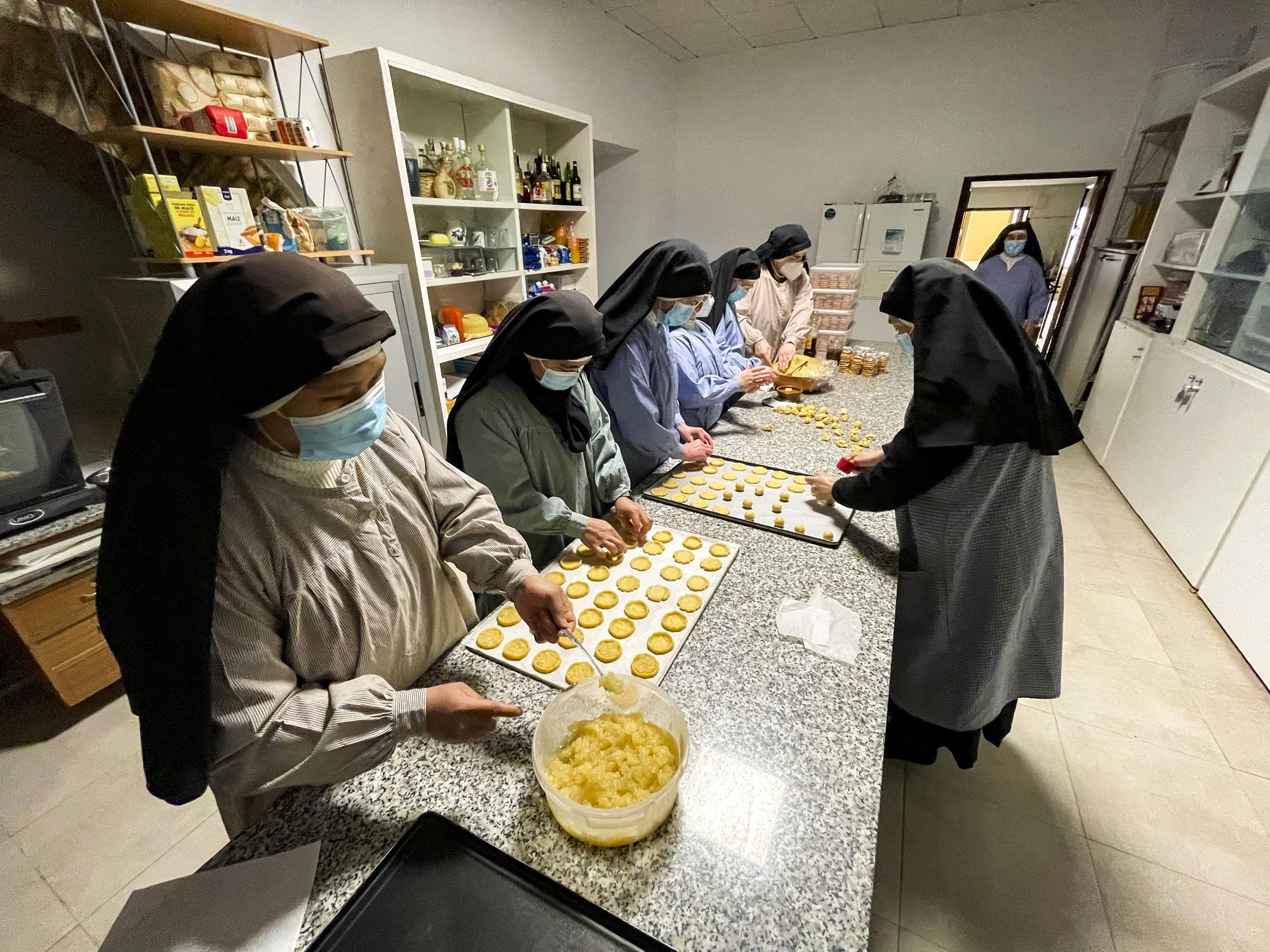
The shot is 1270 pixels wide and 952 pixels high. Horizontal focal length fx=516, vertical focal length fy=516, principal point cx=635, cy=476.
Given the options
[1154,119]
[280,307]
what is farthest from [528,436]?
[1154,119]

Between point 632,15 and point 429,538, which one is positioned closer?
point 429,538

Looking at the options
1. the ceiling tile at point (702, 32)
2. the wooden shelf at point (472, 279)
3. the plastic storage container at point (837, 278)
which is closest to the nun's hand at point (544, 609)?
the wooden shelf at point (472, 279)

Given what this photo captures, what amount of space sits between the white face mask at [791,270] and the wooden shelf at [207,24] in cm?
272

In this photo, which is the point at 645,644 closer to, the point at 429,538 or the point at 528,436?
the point at 429,538

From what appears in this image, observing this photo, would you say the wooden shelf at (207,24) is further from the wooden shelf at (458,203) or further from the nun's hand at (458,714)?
the nun's hand at (458,714)

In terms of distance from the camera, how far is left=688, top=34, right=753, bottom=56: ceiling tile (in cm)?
492

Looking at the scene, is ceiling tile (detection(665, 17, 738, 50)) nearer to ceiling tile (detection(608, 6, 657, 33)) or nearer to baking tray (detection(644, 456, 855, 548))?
ceiling tile (detection(608, 6, 657, 33))

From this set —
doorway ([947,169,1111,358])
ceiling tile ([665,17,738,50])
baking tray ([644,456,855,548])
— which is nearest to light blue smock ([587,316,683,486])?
baking tray ([644,456,855,548])

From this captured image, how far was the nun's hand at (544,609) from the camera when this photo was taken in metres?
A: 1.03

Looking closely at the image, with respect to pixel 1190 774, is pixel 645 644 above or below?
above

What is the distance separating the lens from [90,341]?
2.06 meters

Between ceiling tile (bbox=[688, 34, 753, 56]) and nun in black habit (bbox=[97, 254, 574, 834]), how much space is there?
18.9ft

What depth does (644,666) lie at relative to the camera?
1027 mm

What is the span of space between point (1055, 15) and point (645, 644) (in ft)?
20.0
